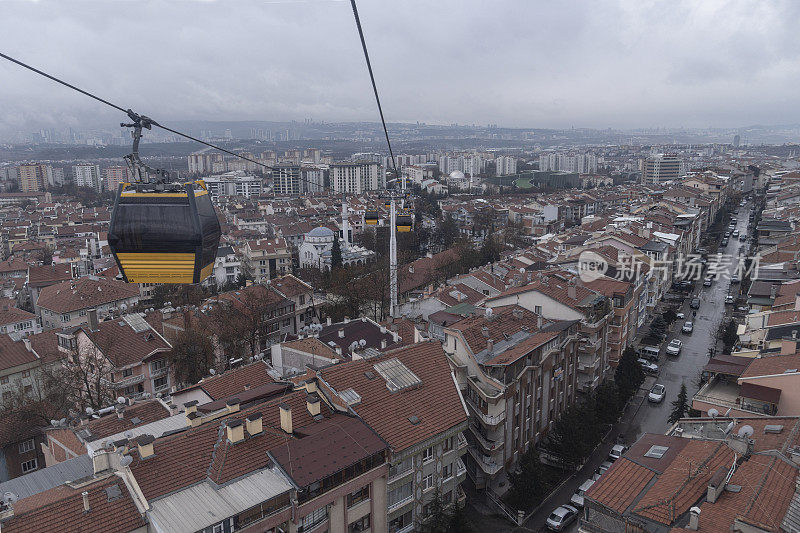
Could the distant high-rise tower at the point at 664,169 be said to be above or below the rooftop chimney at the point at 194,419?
above

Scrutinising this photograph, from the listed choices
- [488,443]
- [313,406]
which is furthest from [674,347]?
[313,406]

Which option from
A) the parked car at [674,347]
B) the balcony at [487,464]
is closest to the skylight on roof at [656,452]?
the balcony at [487,464]

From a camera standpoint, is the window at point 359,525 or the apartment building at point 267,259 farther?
the apartment building at point 267,259

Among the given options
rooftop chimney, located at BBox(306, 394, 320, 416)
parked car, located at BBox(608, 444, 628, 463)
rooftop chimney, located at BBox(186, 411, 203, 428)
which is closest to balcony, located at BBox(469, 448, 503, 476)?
parked car, located at BBox(608, 444, 628, 463)

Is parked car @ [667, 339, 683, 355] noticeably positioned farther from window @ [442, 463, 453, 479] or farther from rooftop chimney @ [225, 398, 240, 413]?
rooftop chimney @ [225, 398, 240, 413]

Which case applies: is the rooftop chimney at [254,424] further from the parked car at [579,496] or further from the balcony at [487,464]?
the parked car at [579,496]
